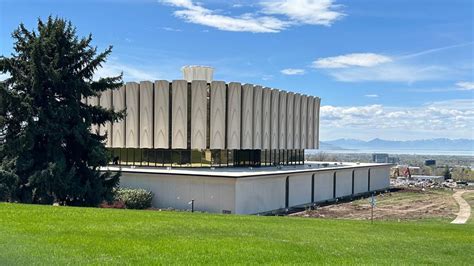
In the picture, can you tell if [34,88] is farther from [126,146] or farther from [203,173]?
[126,146]

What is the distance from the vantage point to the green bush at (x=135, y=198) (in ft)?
110

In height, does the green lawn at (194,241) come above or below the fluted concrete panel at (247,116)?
below

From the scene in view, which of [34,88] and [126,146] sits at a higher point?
[34,88]

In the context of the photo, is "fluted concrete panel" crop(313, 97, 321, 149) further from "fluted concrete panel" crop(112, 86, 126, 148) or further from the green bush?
the green bush

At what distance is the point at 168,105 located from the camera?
41.5 metres

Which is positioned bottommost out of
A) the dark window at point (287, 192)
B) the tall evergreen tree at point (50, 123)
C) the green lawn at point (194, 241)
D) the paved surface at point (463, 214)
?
the paved surface at point (463, 214)

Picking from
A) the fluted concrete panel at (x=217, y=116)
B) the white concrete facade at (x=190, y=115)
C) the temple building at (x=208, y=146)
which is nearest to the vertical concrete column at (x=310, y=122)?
the temple building at (x=208, y=146)

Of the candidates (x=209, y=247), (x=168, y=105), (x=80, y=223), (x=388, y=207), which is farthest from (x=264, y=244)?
(x=388, y=207)

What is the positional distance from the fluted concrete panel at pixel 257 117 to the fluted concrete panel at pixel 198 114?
5.64 metres

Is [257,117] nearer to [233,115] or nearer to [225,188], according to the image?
[233,115]

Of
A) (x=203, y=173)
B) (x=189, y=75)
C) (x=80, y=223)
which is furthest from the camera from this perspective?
(x=189, y=75)

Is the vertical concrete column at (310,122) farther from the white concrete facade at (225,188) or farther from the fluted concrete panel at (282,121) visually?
the white concrete facade at (225,188)

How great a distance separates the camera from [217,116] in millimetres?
41594

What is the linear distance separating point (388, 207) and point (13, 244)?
1526 inches
